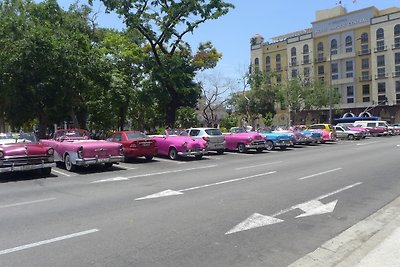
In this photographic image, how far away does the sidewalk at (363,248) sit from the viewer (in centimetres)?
527

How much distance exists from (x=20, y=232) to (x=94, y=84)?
80.6 ft

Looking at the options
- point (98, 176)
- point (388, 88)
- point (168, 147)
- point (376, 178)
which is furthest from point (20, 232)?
point (388, 88)

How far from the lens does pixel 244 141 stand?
24.5 metres

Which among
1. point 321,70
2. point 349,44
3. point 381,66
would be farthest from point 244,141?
point 321,70

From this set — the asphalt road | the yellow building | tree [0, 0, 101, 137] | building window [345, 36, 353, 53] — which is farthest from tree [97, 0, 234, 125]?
building window [345, 36, 353, 53]

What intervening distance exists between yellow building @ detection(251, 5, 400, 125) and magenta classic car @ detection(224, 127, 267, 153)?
173 feet

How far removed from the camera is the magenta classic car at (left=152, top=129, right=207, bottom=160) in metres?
20.6

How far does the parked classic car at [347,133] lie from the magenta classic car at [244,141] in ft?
57.1

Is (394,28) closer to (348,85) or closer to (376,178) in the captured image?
(348,85)

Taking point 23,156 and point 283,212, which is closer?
point 283,212

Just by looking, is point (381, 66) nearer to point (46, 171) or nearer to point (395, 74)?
point (395, 74)

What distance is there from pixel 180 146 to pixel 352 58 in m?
72.8

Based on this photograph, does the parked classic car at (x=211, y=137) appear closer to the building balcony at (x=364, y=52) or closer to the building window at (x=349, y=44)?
the building balcony at (x=364, y=52)

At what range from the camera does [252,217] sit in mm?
7961
